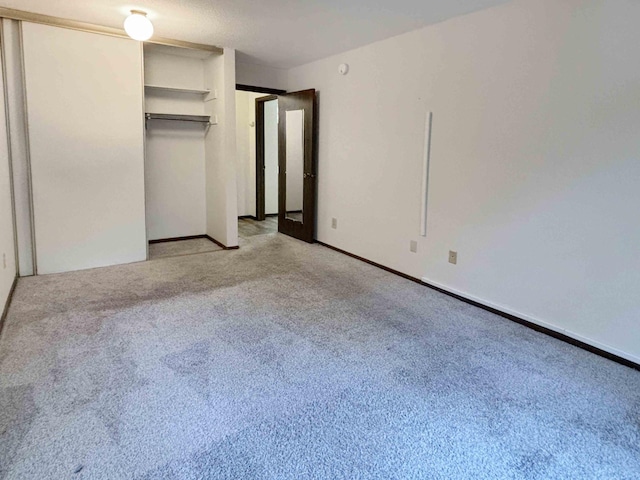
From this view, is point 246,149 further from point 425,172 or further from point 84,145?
point 425,172

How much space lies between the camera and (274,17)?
3.67 meters

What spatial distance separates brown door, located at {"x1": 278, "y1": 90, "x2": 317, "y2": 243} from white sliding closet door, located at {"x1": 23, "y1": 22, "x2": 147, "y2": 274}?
2.03 metres

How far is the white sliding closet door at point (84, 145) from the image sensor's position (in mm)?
4004

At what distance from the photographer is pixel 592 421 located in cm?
208

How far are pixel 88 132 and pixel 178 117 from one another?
121cm

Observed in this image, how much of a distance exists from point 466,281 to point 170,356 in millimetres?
2470

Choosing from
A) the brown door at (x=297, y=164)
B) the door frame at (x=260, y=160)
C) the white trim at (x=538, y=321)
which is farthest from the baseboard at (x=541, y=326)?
the door frame at (x=260, y=160)

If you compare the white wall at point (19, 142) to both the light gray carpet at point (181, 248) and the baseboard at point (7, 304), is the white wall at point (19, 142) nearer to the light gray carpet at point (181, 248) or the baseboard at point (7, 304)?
the baseboard at point (7, 304)

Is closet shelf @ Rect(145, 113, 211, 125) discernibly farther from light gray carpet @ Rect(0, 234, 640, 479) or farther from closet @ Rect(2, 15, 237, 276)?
light gray carpet @ Rect(0, 234, 640, 479)

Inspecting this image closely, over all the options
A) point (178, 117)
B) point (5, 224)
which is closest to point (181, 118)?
point (178, 117)

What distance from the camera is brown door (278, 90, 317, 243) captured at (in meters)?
5.57

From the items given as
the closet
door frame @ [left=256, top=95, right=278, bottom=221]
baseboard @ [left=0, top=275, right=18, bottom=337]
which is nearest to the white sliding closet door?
the closet

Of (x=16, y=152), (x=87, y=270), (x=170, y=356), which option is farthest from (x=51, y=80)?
(x=170, y=356)

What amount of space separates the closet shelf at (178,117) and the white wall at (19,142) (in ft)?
4.35
